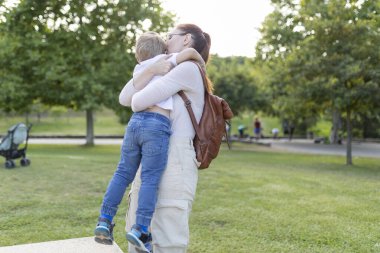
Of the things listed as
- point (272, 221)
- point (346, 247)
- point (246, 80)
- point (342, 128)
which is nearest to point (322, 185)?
point (272, 221)

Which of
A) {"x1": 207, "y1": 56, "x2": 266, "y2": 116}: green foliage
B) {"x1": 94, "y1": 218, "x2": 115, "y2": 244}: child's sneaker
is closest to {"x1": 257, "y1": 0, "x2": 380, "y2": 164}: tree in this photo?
{"x1": 207, "y1": 56, "x2": 266, "y2": 116}: green foliage

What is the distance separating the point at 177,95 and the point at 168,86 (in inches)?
4.7

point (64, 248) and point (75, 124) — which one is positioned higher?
point (75, 124)

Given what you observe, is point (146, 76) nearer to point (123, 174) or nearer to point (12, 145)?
point (123, 174)

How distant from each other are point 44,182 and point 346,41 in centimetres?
1006

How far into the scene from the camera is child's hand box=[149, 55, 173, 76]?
2.76 m

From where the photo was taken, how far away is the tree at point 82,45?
1966 cm

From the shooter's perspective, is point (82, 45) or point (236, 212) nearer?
point (236, 212)

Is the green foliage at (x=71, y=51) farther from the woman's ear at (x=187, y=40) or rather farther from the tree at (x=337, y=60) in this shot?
the woman's ear at (x=187, y=40)

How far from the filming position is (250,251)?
4301mm

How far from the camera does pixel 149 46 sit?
289 cm

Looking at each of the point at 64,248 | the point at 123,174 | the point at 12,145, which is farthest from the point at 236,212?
the point at 12,145

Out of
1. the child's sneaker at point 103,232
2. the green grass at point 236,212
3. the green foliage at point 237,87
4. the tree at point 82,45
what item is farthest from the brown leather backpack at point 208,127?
the green foliage at point 237,87

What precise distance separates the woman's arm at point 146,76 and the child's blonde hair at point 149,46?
0.14 m
